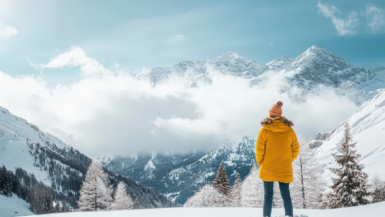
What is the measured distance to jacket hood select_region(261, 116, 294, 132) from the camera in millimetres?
6184

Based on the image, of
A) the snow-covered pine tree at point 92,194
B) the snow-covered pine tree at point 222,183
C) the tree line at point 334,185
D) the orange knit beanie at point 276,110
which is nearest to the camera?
the orange knit beanie at point 276,110

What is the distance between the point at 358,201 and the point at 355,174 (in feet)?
5.91

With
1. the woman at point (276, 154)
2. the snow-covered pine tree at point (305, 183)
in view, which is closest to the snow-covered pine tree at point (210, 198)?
the snow-covered pine tree at point (305, 183)

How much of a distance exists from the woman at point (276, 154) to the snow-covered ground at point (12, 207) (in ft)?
337

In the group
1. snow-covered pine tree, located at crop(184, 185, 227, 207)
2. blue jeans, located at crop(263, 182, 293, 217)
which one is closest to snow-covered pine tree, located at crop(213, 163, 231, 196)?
snow-covered pine tree, located at crop(184, 185, 227, 207)

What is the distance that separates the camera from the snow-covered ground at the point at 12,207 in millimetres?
85188

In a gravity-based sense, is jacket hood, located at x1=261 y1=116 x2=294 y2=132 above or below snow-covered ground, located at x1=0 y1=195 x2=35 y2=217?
above

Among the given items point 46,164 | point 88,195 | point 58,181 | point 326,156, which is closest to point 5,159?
point 46,164

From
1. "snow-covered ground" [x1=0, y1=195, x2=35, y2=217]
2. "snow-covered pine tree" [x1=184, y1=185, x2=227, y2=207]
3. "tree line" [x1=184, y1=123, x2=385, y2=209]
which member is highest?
"tree line" [x1=184, y1=123, x2=385, y2=209]

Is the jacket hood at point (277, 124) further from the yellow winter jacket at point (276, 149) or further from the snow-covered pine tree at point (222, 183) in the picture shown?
the snow-covered pine tree at point (222, 183)

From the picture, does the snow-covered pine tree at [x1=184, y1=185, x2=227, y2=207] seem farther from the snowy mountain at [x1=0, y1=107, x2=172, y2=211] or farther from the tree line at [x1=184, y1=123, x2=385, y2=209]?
the snowy mountain at [x1=0, y1=107, x2=172, y2=211]

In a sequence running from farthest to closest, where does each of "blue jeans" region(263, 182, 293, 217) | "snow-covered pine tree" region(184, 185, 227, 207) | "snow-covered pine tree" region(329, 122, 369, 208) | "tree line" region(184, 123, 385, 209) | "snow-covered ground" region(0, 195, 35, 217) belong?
1. "snow-covered ground" region(0, 195, 35, 217)
2. "snow-covered pine tree" region(184, 185, 227, 207)
3. "tree line" region(184, 123, 385, 209)
4. "snow-covered pine tree" region(329, 122, 369, 208)
5. "blue jeans" region(263, 182, 293, 217)

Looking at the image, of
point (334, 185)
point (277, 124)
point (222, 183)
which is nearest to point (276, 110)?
point (277, 124)

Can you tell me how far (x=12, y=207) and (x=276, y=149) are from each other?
11070 cm
